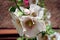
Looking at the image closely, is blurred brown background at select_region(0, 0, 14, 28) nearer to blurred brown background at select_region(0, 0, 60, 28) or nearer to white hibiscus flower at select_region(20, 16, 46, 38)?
blurred brown background at select_region(0, 0, 60, 28)

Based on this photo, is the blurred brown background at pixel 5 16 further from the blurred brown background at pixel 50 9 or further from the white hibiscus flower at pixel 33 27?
the white hibiscus flower at pixel 33 27

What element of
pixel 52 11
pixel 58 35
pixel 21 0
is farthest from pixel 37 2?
pixel 52 11

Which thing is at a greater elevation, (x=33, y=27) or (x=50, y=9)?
(x=33, y=27)

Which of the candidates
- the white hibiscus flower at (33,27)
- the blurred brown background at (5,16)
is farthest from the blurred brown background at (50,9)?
the white hibiscus flower at (33,27)

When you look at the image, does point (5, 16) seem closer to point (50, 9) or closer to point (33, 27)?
point (50, 9)

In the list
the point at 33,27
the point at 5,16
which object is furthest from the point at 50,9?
the point at 33,27

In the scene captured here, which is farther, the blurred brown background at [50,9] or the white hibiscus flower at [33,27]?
the blurred brown background at [50,9]

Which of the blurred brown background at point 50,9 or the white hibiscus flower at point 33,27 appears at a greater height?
the white hibiscus flower at point 33,27

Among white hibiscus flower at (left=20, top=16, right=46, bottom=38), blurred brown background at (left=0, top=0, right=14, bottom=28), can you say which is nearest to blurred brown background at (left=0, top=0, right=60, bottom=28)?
blurred brown background at (left=0, top=0, right=14, bottom=28)

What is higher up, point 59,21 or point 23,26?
point 23,26

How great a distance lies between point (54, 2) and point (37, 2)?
101cm

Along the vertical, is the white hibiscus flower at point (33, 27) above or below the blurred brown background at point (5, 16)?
above

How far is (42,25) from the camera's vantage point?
2.97 feet

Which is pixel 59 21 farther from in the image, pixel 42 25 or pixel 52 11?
pixel 42 25
